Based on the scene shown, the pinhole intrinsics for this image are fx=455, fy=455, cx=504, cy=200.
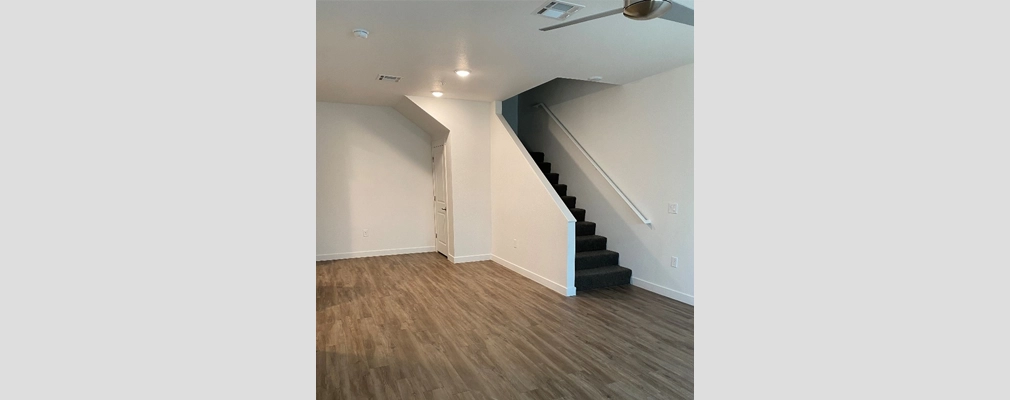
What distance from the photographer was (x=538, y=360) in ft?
9.66

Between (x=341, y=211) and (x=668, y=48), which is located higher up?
(x=668, y=48)

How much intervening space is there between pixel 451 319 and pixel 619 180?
2.47m

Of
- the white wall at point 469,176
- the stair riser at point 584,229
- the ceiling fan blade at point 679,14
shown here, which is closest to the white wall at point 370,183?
the white wall at point 469,176

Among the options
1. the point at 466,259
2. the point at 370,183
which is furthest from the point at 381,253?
the point at 466,259

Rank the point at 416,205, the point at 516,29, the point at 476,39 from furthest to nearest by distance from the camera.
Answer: the point at 416,205, the point at 476,39, the point at 516,29

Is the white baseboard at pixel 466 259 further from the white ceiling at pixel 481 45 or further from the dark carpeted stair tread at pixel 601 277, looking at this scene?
the white ceiling at pixel 481 45

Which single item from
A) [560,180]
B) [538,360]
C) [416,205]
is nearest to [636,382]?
[538,360]

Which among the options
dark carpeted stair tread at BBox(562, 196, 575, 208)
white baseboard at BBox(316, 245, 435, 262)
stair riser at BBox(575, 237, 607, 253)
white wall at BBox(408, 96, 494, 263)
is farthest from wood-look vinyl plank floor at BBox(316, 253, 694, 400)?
dark carpeted stair tread at BBox(562, 196, 575, 208)

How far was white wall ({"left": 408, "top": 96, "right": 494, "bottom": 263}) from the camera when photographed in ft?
19.8

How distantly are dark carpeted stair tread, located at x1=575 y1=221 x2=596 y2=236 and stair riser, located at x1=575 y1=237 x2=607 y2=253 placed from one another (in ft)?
0.77

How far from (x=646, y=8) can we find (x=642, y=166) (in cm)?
278

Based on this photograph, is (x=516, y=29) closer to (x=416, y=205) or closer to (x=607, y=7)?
(x=607, y=7)

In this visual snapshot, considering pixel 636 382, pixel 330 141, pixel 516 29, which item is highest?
pixel 516 29

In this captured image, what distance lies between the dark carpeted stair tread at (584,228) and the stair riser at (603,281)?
768mm
